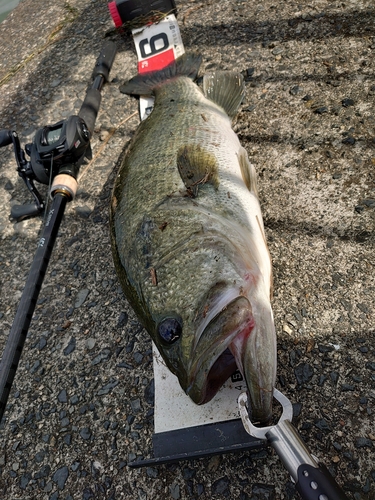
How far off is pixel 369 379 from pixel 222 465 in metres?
0.88

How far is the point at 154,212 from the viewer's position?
2.30 m

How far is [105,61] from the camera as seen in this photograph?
13.4 ft

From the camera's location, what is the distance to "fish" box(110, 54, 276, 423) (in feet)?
5.64

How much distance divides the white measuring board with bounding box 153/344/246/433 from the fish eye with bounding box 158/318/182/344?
538 millimetres

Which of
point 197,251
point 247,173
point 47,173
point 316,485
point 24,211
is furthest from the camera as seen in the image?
point 24,211

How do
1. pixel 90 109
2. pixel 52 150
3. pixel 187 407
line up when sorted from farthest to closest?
pixel 90 109
pixel 52 150
pixel 187 407

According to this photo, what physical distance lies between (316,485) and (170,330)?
828 millimetres

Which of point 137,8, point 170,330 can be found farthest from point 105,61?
point 170,330

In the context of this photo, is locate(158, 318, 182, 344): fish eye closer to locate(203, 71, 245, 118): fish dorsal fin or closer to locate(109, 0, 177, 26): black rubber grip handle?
locate(203, 71, 245, 118): fish dorsal fin

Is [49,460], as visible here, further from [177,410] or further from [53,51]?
[53,51]

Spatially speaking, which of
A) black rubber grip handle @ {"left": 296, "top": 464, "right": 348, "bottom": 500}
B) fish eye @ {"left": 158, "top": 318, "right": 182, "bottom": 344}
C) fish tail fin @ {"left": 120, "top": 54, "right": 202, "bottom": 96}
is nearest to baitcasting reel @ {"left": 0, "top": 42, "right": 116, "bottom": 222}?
fish tail fin @ {"left": 120, "top": 54, "right": 202, "bottom": 96}

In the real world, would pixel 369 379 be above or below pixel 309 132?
below

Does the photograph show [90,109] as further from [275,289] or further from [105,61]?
[275,289]

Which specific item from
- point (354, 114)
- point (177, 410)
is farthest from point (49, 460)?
point (354, 114)
